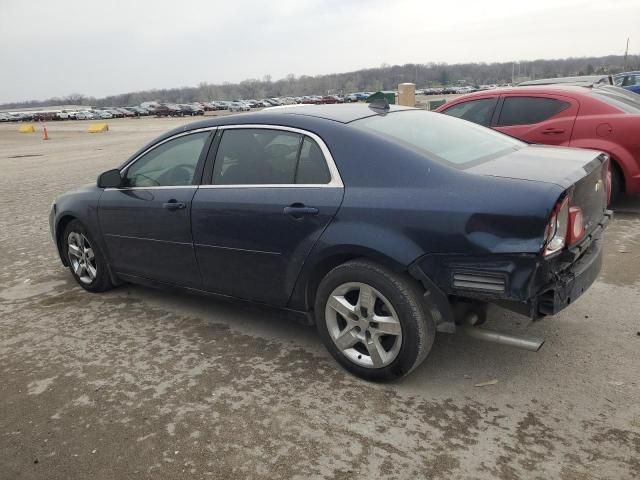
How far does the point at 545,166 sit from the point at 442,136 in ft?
2.46

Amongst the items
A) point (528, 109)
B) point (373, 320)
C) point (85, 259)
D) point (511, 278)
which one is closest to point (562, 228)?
point (511, 278)

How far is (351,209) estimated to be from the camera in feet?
10.6

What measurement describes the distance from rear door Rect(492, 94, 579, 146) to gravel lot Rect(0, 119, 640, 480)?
2666 mm

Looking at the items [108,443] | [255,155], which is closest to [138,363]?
[108,443]

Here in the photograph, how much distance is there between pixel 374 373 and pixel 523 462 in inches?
38.9

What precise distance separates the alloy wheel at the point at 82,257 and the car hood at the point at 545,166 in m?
3.63

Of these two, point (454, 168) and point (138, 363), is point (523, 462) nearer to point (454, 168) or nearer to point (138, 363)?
point (454, 168)

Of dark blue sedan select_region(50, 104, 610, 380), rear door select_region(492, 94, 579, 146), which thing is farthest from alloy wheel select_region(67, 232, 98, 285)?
rear door select_region(492, 94, 579, 146)

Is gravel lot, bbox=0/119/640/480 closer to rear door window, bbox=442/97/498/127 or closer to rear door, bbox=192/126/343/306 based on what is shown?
rear door, bbox=192/126/343/306

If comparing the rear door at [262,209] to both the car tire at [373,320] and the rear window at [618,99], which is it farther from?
the rear window at [618,99]

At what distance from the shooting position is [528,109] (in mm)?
7125

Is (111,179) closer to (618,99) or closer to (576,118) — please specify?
(576,118)

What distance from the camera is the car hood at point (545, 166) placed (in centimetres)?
296

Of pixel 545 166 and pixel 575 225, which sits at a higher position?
pixel 545 166
